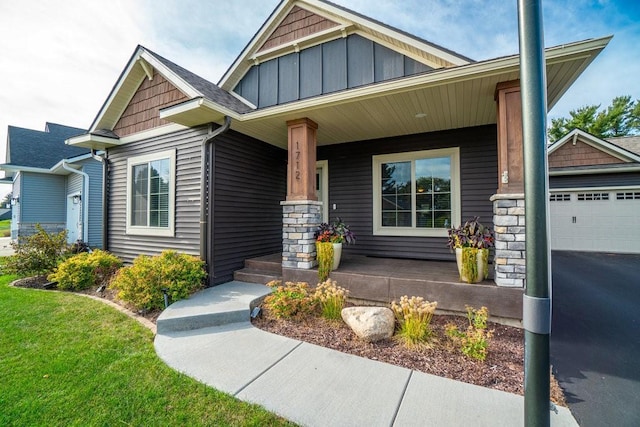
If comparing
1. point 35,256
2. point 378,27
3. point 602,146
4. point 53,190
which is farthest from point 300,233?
point 53,190

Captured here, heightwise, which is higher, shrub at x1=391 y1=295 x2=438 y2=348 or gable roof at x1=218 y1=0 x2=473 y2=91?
gable roof at x1=218 y1=0 x2=473 y2=91

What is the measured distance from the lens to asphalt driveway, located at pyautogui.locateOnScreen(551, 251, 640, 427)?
2.09m

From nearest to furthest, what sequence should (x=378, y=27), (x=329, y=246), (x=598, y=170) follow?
(x=329, y=246), (x=378, y=27), (x=598, y=170)

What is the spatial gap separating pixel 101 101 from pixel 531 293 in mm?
8324

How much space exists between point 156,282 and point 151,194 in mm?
2543

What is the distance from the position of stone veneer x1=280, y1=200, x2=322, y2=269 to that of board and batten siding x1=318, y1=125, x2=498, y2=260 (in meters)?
1.71

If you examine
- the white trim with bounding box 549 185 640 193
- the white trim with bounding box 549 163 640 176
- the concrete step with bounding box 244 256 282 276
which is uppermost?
the white trim with bounding box 549 163 640 176

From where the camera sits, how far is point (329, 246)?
439 centimetres

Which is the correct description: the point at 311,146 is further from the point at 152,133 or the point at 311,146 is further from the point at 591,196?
the point at 591,196

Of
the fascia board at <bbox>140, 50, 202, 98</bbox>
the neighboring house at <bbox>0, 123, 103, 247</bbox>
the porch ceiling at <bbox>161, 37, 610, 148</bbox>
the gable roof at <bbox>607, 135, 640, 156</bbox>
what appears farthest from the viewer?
the gable roof at <bbox>607, 135, 640, 156</bbox>

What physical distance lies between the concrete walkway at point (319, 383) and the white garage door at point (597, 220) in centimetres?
1028

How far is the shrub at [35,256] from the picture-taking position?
5.82m

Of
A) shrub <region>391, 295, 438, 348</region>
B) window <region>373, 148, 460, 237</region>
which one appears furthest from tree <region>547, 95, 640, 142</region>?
shrub <region>391, 295, 438, 348</region>

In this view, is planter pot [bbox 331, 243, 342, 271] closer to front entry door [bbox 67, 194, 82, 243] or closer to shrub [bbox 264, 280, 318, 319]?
shrub [bbox 264, 280, 318, 319]
